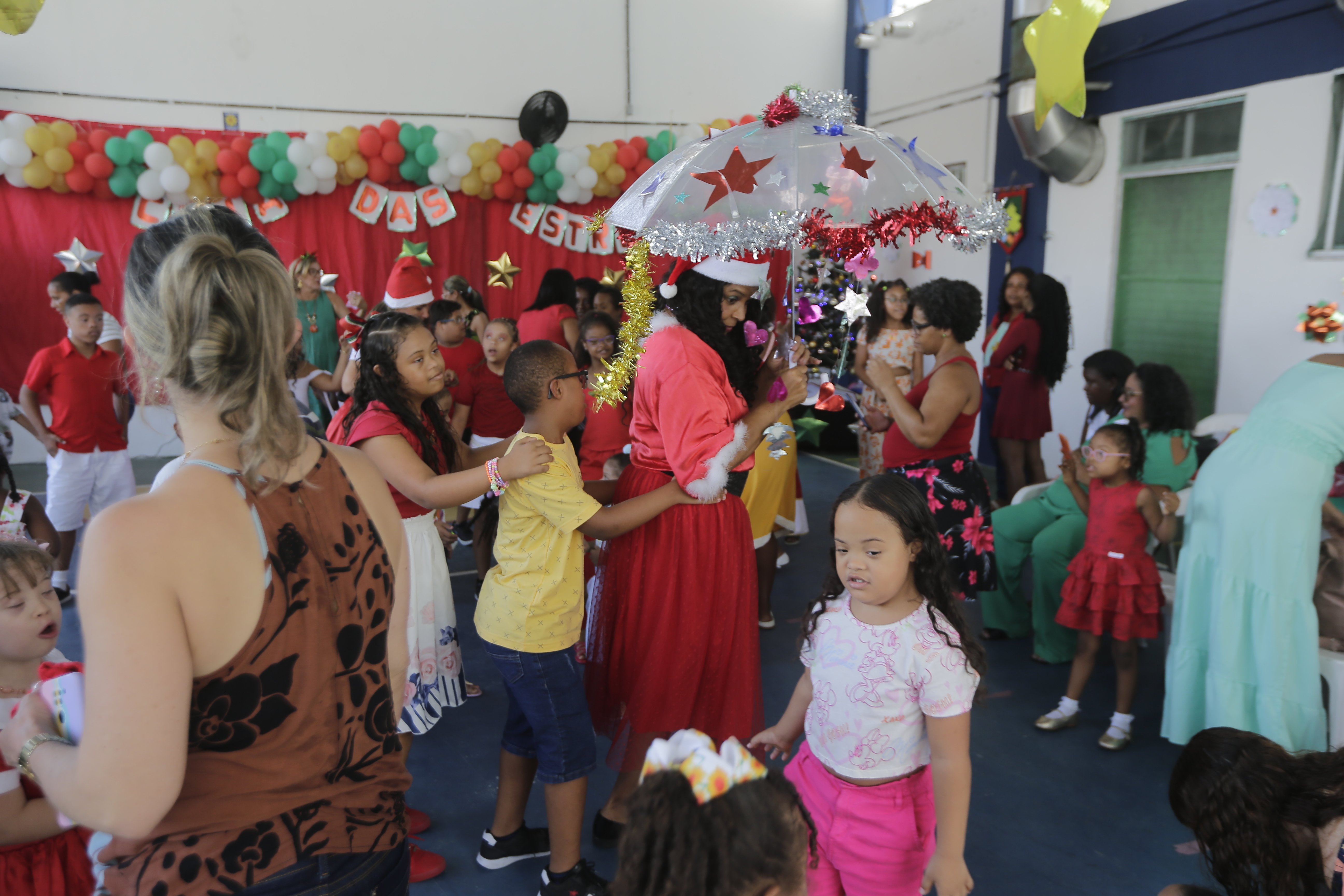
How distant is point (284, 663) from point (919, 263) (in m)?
7.89

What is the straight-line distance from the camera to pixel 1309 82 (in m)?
4.69

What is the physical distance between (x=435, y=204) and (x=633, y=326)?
240 inches

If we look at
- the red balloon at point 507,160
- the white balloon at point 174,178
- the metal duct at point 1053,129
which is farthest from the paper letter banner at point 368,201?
the metal duct at point 1053,129

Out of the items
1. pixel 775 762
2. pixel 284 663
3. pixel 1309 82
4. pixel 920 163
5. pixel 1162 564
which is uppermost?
pixel 1309 82

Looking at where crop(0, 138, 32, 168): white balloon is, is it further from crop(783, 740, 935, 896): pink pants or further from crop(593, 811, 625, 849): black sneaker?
crop(783, 740, 935, 896): pink pants

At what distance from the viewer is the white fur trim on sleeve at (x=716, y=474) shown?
7.08 ft

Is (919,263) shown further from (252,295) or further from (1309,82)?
(252,295)

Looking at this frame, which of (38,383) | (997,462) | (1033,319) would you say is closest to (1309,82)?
(1033,319)

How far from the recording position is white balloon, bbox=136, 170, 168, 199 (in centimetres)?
675

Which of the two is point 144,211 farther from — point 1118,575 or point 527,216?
point 1118,575

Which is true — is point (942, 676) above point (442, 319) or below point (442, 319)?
below

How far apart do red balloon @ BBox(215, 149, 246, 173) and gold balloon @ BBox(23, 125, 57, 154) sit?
112 cm

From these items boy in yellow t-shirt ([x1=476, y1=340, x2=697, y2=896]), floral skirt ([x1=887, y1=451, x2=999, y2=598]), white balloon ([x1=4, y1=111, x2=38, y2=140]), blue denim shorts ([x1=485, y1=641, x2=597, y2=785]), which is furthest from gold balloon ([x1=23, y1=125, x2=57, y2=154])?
floral skirt ([x1=887, y1=451, x2=999, y2=598])

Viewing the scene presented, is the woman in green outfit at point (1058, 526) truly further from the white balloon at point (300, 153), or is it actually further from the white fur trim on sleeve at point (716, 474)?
the white balloon at point (300, 153)
